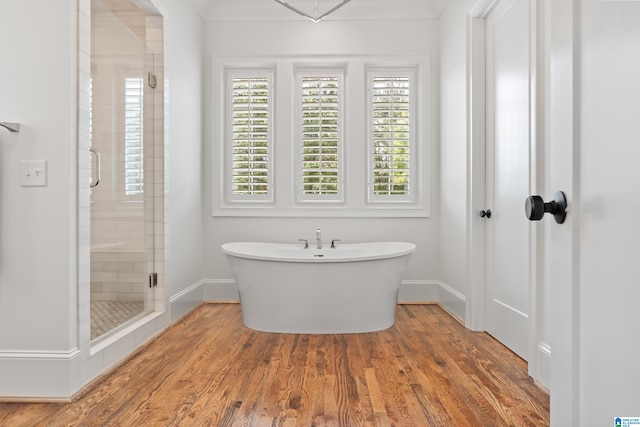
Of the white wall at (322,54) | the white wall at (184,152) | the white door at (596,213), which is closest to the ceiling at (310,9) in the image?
the white wall at (322,54)

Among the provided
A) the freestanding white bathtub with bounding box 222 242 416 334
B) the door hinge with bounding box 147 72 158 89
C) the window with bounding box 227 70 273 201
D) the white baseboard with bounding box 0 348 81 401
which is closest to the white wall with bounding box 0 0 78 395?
the white baseboard with bounding box 0 348 81 401

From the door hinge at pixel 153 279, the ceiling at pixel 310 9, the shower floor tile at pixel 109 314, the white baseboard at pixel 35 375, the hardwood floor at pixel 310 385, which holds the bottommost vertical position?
the hardwood floor at pixel 310 385

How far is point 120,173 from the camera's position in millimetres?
2832

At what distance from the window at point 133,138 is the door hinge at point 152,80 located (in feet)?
0.38

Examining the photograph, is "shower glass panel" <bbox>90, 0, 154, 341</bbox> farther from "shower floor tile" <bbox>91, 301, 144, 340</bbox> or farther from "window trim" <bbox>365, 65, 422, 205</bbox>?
"window trim" <bbox>365, 65, 422, 205</bbox>

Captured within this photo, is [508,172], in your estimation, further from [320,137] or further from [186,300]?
[186,300]

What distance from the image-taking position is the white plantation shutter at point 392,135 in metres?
4.34

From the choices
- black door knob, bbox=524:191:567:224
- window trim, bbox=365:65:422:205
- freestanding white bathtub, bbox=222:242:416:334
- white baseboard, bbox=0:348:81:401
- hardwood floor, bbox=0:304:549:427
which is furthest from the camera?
window trim, bbox=365:65:422:205

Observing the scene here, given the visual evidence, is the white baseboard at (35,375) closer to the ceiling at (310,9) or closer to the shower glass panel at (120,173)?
the shower glass panel at (120,173)

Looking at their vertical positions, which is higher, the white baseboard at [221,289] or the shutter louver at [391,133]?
the shutter louver at [391,133]

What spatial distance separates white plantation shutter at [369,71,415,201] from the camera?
4.34 metres

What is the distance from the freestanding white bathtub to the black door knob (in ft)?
7.60

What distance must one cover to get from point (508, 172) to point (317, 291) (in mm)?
1555

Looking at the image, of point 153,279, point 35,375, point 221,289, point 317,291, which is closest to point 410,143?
point 317,291
